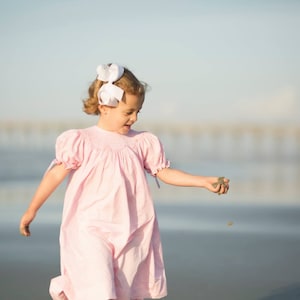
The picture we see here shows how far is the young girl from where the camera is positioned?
3723 millimetres

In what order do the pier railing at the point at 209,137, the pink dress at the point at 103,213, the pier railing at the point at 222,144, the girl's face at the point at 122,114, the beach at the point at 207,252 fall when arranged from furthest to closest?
the pier railing at the point at 209,137 → the pier railing at the point at 222,144 → the beach at the point at 207,252 → the girl's face at the point at 122,114 → the pink dress at the point at 103,213

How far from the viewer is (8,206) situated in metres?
7.14

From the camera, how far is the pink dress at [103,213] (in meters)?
3.71

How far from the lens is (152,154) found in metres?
3.94

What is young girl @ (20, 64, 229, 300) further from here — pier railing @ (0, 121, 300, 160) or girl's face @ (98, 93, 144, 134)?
pier railing @ (0, 121, 300, 160)

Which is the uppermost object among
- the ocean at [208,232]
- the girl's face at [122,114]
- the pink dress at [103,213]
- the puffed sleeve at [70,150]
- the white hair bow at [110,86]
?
the white hair bow at [110,86]

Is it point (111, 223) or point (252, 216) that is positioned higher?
point (111, 223)

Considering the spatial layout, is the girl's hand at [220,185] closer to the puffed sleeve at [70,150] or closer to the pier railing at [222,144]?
the puffed sleeve at [70,150]

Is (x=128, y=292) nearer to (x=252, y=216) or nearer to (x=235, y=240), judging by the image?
(x=235, y=240)

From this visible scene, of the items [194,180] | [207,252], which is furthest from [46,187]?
[207,252]

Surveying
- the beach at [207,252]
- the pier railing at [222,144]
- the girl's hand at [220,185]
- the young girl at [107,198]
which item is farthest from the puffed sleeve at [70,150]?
the pier railing at [222,144]

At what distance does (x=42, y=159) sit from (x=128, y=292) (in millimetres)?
5670

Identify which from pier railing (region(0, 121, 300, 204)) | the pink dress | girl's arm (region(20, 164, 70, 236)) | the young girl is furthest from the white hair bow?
pier railing (region(0, 121, 300, 204))

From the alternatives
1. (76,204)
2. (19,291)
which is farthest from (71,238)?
(19,291)
